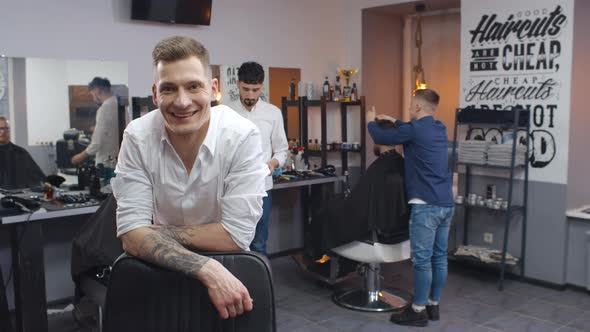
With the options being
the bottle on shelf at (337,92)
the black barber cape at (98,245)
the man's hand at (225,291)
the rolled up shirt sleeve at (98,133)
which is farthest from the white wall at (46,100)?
the man's hand at (225,291)

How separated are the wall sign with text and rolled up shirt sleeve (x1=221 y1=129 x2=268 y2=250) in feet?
10.9

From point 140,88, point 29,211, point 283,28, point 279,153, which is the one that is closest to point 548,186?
point 279,153

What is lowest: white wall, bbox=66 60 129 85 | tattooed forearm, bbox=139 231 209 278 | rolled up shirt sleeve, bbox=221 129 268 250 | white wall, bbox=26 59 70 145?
tattooed forearm, bbox=139 231 209 278

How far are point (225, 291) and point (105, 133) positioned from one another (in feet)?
9.91

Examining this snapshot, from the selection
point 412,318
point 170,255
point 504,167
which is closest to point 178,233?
point 170,255

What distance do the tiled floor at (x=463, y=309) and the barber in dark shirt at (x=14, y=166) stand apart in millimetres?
891

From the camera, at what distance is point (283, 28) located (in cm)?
506

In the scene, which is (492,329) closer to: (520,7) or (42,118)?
(520,7)

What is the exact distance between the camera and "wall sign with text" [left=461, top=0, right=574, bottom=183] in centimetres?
407

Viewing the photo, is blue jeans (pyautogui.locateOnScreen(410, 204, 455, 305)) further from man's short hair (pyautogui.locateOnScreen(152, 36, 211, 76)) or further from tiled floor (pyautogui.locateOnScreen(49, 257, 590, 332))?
man's short hair (pyautogui.locateOnScreen(152, 36, 211, 76))

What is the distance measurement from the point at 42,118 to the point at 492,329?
122 inches

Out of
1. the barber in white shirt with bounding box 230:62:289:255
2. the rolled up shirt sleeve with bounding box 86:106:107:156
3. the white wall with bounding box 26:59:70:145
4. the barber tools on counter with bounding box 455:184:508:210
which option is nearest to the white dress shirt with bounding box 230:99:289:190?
the barber in white shirt with bounding box 230:62:289:255

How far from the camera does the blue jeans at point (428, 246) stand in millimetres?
3381

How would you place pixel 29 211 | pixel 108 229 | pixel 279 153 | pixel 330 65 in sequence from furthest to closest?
pixel 330 65 → pixel 279 153 → pixel 29 211 → pixel 108 229
